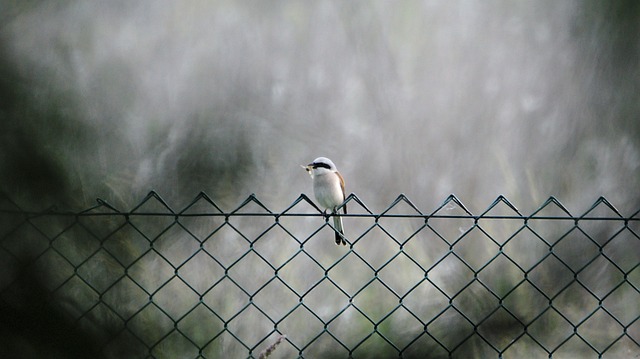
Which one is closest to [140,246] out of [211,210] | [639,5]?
[211,210]

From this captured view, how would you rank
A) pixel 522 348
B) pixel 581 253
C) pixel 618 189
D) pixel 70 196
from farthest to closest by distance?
pixel 618 189 → pixel 581 253 → pixel 522 348 → pixel 70 196

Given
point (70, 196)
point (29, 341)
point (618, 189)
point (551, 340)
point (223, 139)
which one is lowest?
point (29, 341)

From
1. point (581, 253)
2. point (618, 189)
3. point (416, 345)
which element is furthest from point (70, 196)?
point (618, 189)

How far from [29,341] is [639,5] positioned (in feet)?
5.69

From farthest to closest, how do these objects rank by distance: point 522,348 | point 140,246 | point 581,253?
point 581,253 → point 522,348 → point 140,246

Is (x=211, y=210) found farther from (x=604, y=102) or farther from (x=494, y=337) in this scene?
(x=604, y=102)

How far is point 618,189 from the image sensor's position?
8.09 feet

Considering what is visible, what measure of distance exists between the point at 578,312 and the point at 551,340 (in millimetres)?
136

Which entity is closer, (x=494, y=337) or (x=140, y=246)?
(x=140, y=246)

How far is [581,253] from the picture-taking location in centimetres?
231

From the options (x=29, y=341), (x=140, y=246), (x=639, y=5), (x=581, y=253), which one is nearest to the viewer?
(x=29, y=341)

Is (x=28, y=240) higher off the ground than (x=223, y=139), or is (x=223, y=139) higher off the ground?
(x=223, y=139)

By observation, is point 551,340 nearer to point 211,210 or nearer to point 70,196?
point 211,210

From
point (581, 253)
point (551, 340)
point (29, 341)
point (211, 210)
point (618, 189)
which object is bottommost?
point (29, 341)
